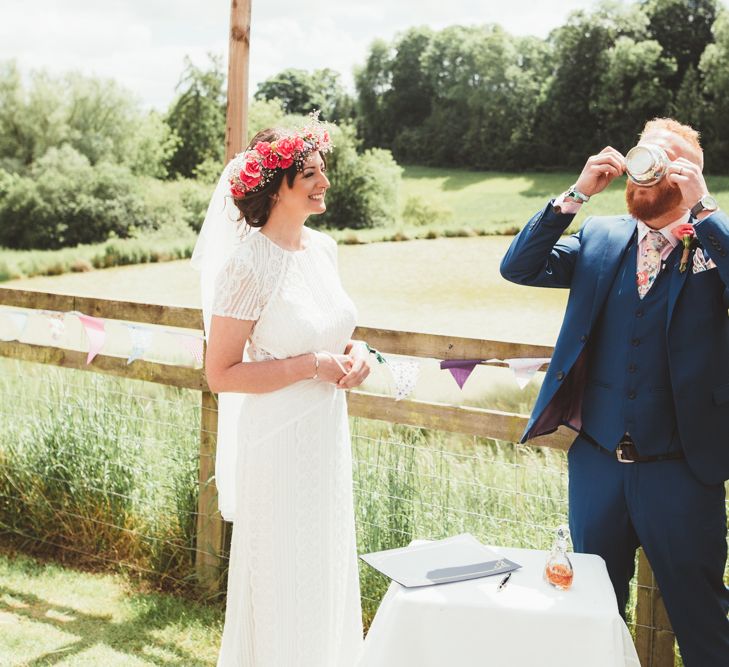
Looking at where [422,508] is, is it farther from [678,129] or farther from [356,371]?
[678,129]

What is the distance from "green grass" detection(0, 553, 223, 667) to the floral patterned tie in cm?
209

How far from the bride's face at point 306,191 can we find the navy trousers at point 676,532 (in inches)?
40.0

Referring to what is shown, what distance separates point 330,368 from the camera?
2.17 m

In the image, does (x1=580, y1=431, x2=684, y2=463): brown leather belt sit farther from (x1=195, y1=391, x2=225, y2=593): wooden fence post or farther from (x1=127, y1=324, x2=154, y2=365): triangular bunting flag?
(x1=127, y1=324, x2=154, y2=365): triangular bunting flag

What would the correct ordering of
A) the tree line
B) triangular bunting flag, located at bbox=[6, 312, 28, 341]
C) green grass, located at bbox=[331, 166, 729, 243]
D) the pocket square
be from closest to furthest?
the pocket square → triangular bunting flag, located at bbox=[6, 312, 28, 341] → the tree line → green grass, located at bbox=[331, 166, 729, 243]

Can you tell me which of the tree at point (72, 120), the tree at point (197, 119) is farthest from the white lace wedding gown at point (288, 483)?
the tree at point (72, 120)

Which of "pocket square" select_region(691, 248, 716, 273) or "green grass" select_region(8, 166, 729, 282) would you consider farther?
"green grass" select_region(8, 166, 729, 282)

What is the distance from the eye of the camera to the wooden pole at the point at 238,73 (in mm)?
3182

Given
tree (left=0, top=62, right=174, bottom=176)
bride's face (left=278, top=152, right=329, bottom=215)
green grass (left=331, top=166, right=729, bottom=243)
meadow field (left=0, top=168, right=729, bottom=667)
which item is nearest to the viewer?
bride's face (left=278, top=152, right=329, bottom=215)

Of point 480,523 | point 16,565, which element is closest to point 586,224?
point 480,523

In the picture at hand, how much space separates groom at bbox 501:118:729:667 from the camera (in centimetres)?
199

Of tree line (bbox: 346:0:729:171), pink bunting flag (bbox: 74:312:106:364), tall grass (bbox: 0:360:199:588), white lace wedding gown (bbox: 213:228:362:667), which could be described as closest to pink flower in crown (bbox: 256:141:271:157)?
white lace wedding gown (bbox: 213:228:362:667)

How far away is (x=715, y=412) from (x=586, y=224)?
635 mm

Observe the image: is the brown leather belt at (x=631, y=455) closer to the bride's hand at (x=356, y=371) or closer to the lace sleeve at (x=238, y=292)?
the bride's hand at (x=356, y=371)
